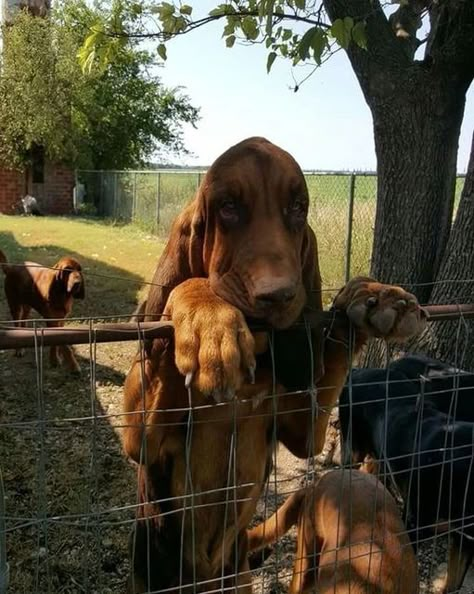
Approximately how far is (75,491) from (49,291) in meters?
3.20

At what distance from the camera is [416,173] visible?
5086 millimetres

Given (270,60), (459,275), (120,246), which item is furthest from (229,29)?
(120,246)

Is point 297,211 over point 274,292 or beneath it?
over

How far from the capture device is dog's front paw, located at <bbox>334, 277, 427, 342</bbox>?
6.56ft

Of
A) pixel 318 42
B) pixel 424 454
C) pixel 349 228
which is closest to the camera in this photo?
pixel 318 42

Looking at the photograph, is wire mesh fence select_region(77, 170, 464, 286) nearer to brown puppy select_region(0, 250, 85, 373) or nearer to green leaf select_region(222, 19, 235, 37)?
brown puppy select_region(0, 250, 85, 373)

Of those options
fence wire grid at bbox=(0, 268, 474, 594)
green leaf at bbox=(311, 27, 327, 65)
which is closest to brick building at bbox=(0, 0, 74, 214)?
fence wire grid at bbox=(0, 268, 474, 594)

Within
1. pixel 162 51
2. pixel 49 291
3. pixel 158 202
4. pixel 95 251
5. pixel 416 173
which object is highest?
pixel 162 51

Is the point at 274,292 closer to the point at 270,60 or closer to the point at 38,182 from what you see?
the point at 270,60

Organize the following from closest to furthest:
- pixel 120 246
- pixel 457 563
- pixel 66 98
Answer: pixel 457 563
pixel 120 246
pixel 66 98

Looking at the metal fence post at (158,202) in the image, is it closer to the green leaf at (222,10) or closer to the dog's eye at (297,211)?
the green leaf at (222,10)

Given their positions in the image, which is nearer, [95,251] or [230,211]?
[230,211]

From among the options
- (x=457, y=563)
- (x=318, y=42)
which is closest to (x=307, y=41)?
(x=318, y=42)

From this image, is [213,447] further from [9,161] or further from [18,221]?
[9,161]
